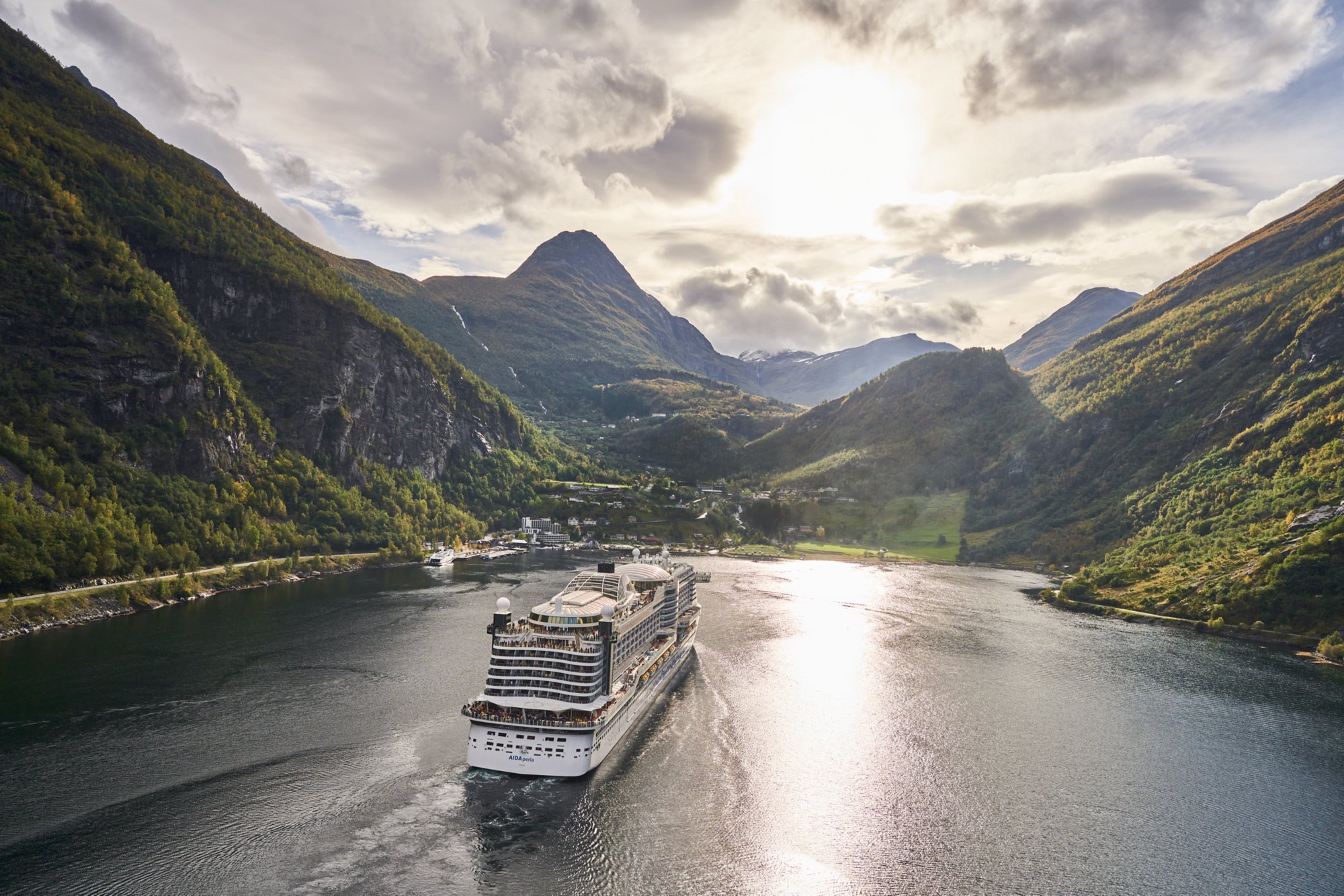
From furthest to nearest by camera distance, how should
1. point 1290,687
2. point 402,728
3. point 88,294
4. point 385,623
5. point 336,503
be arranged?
point 336,503, point 88,294, point 385,623, point 1290,687, point 402,728

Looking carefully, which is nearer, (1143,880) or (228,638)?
(1143,880)

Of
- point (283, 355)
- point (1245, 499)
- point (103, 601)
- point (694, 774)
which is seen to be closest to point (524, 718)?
point (694, 774)

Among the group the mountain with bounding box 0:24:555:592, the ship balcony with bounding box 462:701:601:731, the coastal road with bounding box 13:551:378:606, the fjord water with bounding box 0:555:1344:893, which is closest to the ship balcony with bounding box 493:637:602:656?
the ship balcony with bounding box 462:701:601:731

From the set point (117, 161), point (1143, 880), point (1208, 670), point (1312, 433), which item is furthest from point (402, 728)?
point (117, 161)

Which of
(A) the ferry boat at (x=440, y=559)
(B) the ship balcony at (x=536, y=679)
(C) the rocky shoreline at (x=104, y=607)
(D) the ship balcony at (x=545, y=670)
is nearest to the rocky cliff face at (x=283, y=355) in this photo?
(A) the ferry boat at (x=440, y=559)

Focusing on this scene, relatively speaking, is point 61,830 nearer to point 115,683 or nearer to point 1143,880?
point 115,683

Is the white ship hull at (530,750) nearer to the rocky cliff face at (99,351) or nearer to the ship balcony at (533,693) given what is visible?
the ship balcony at (533,693)

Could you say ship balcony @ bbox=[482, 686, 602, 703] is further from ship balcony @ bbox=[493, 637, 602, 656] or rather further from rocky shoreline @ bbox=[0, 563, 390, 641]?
rocky shoreline @ bbox=[0, 563, 390, 641]
